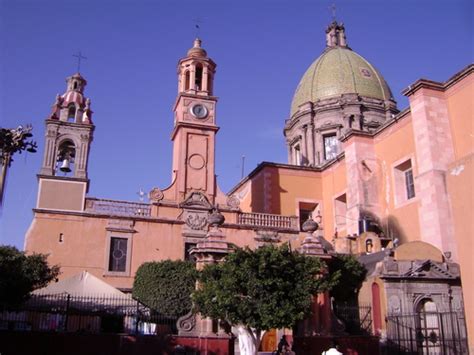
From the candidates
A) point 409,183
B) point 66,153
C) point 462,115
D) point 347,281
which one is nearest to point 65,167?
point 66,153

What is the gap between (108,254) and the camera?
80.4 ft

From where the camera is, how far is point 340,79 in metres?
41.1

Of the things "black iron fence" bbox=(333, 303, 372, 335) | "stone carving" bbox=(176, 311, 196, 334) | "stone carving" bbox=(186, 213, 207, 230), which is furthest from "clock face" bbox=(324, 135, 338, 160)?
"stone carving" bbox=(176, 311, 196, 334)

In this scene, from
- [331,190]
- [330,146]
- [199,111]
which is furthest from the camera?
[330,146]

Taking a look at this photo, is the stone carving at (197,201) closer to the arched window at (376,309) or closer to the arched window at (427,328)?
the arched window at (376,309)

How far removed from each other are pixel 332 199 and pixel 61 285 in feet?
60.4

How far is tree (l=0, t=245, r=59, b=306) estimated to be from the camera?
54.4 feet

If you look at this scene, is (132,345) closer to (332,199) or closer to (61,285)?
(61,285)

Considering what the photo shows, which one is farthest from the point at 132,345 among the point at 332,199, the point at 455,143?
the point at 332,199

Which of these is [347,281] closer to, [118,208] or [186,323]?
[186,323]

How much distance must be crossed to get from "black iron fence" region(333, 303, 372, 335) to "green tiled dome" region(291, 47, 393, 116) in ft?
82.0

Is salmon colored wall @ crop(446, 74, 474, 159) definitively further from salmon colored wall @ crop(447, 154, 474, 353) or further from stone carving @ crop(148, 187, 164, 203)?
stone carving @ crop(148, 187, 164, 203)

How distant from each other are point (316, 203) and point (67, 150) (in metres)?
15.0

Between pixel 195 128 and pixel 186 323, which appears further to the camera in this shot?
pixel 195 128
